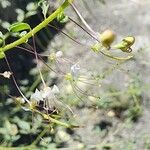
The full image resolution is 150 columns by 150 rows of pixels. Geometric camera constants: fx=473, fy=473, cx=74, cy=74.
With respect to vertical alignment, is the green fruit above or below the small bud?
above

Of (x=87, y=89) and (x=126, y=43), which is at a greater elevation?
(x=87, y=89)

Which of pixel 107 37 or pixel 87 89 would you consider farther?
pixel 87 89

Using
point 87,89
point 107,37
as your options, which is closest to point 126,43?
point 107,37

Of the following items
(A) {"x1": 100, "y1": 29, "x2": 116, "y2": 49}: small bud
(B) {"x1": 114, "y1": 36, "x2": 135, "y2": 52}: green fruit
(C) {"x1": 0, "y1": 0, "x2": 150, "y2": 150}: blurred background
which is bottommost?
(A) {"x1": 100, "y1": 29, "x2": 116, "y2": 49}: small bud

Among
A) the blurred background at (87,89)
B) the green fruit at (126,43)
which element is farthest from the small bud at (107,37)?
the blurred background at (87,89)

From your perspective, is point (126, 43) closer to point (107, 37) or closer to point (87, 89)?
point (107, 37)

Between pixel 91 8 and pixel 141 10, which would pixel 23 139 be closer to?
pixel 91 8

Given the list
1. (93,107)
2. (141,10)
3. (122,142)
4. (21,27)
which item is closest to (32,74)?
(93,107)

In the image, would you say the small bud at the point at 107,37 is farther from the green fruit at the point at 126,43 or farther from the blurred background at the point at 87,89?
the blurred background at the point at 87,89

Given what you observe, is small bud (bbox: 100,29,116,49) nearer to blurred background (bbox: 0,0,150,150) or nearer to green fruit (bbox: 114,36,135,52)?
A: green fruit (bbox: 114,36,135,52)

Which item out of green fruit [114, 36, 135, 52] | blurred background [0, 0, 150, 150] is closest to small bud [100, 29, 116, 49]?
green fruit [114, 36, 135, 52]
